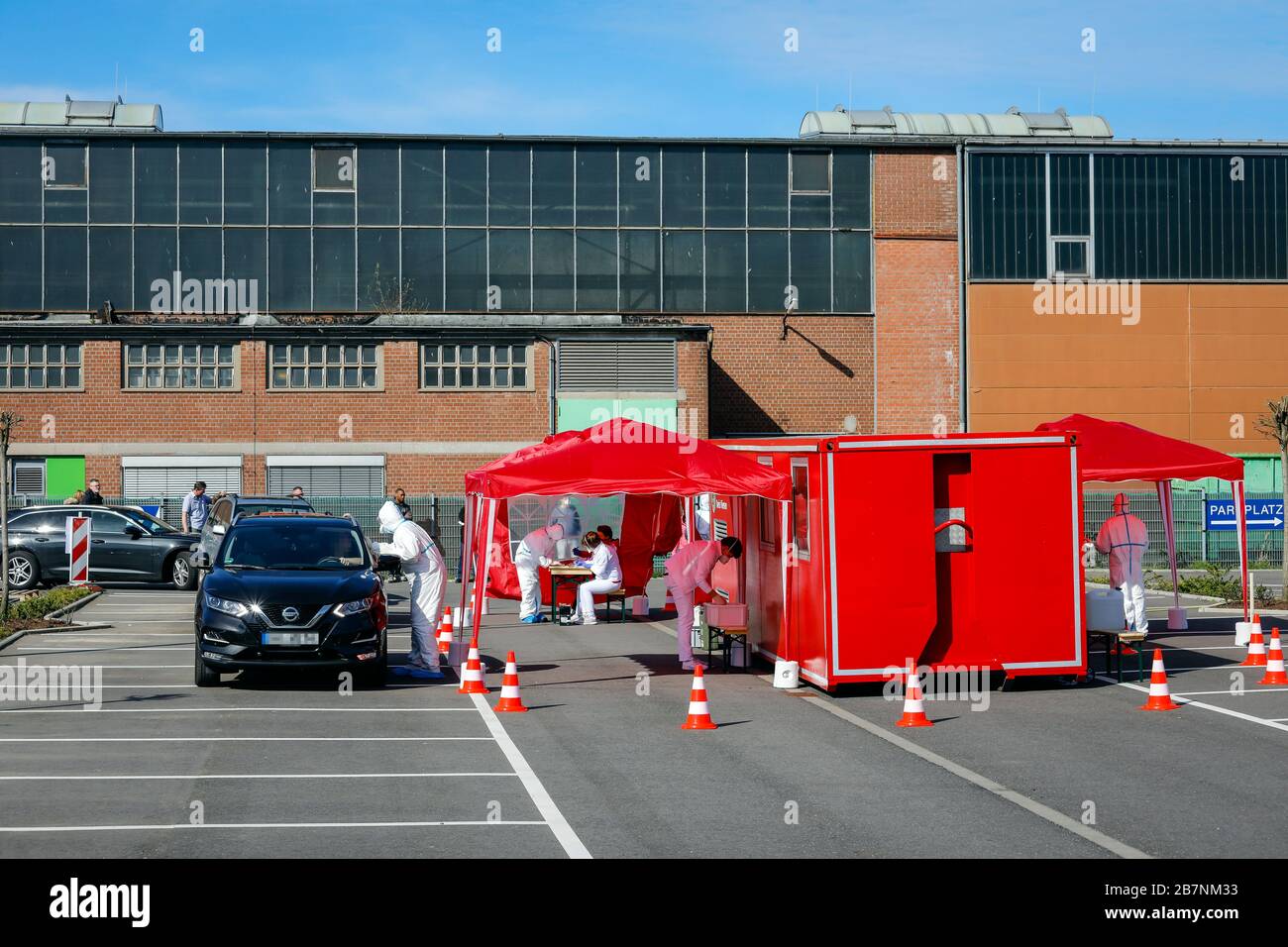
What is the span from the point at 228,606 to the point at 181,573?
15397mm

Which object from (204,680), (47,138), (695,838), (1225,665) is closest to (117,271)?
(47,138)

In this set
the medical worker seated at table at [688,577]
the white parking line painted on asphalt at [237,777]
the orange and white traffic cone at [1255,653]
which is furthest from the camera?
the medical worker seated at table at [688,577]

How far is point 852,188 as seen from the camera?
47156 mm

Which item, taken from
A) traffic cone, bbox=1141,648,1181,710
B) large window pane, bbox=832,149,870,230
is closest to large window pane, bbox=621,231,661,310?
large window pane, bbox=832,149,870,230

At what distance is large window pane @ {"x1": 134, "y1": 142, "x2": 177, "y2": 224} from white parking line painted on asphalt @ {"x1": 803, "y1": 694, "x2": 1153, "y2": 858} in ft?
115

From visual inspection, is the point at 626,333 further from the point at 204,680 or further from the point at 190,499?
the point at 204,680

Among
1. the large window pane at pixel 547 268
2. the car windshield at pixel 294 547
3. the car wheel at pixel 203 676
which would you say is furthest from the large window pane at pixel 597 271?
the car wheel at pixel 203 676

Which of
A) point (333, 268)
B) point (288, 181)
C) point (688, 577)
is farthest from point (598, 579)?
point (288, 181)

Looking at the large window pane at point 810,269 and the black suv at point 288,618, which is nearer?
the black suv at point 288,618

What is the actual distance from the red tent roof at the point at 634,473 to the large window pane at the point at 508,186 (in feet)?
95.9

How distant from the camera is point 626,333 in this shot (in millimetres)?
42969

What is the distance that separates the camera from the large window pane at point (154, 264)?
147 ft

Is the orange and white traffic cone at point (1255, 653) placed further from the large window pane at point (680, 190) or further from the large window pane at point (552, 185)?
the large window pane at point (552, 185)
